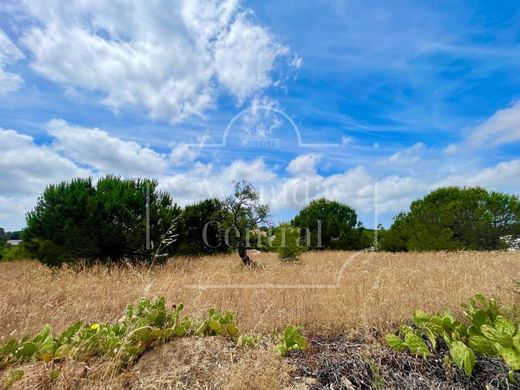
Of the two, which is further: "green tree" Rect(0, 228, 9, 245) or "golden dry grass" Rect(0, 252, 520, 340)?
"green tree" Rect(0, 228, 9, 245)

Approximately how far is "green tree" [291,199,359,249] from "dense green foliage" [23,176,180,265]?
11.6 metres

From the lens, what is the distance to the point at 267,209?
32.3 ft

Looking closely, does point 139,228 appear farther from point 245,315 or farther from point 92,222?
point 245,315

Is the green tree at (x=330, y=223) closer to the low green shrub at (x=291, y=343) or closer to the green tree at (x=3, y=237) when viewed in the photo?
the low green shrub at (x=291, y=343)

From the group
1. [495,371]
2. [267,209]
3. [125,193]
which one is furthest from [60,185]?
[495,371]

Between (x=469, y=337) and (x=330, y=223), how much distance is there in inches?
692

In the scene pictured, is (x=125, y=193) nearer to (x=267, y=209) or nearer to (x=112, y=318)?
(x=267, y=209)

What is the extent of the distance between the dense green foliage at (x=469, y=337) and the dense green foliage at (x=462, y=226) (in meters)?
12.5

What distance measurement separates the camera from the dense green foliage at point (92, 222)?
8.77 m

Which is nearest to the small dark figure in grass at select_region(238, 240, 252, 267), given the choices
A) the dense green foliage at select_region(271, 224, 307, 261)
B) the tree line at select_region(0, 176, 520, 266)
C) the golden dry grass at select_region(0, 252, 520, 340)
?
the tree line at select_region(0, 176, 520, 266)

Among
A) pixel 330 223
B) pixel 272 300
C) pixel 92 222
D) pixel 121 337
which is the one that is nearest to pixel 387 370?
pixel 272 300

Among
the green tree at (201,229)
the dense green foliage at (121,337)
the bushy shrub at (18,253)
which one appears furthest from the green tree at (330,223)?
the dense green foliage at (121,337)

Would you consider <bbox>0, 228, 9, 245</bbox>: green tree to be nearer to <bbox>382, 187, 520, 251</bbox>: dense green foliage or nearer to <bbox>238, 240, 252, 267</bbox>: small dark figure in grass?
<bbox>238, 240, 252, 267</bbox>: small dark figure in grass

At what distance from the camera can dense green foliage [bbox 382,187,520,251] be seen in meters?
14.4
